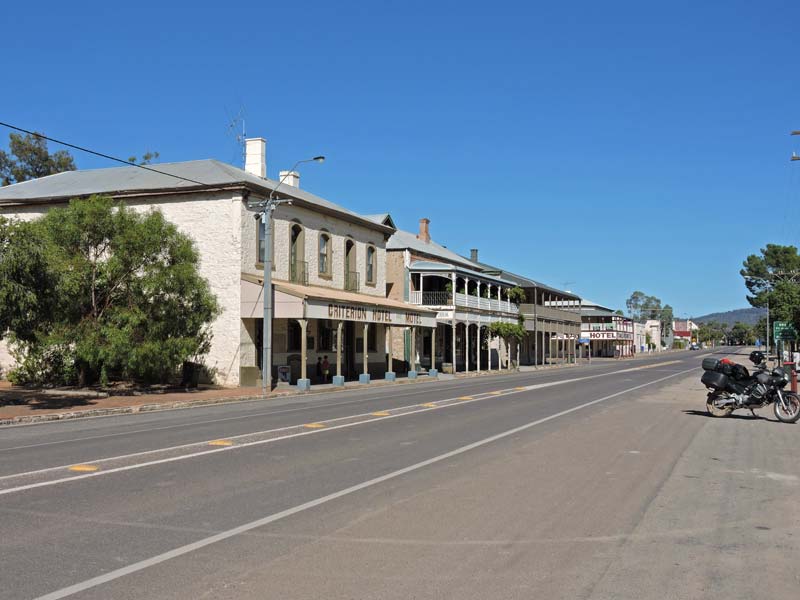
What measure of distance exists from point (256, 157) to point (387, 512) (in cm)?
3159

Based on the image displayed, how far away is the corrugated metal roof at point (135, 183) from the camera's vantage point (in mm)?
30953

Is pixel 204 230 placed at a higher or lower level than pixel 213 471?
higher

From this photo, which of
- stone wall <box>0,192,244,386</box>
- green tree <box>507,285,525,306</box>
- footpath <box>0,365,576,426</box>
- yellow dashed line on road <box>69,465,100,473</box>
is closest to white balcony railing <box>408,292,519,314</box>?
green tree <box>507,285,525,306</box>

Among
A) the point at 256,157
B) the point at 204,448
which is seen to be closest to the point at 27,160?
the point at 256,157

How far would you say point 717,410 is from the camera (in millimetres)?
18062

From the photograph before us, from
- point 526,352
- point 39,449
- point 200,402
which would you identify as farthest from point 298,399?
point 526,352

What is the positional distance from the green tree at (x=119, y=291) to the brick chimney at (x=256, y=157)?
10960 mm

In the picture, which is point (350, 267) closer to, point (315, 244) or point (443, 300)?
A: point (315, 244)

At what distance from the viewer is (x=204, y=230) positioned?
30.4 meters

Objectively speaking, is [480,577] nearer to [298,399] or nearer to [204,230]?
[298,399]

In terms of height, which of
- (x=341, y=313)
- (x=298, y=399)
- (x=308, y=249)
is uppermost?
(x=308, y=249)

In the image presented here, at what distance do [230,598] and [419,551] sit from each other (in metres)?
1.75

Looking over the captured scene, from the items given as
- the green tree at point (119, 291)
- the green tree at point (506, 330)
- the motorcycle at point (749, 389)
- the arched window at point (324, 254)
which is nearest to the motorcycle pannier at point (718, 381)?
the motorcycle at point (749, 389)

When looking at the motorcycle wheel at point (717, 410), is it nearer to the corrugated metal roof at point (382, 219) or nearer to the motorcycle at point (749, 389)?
the motorcycle at point (749, 389)
